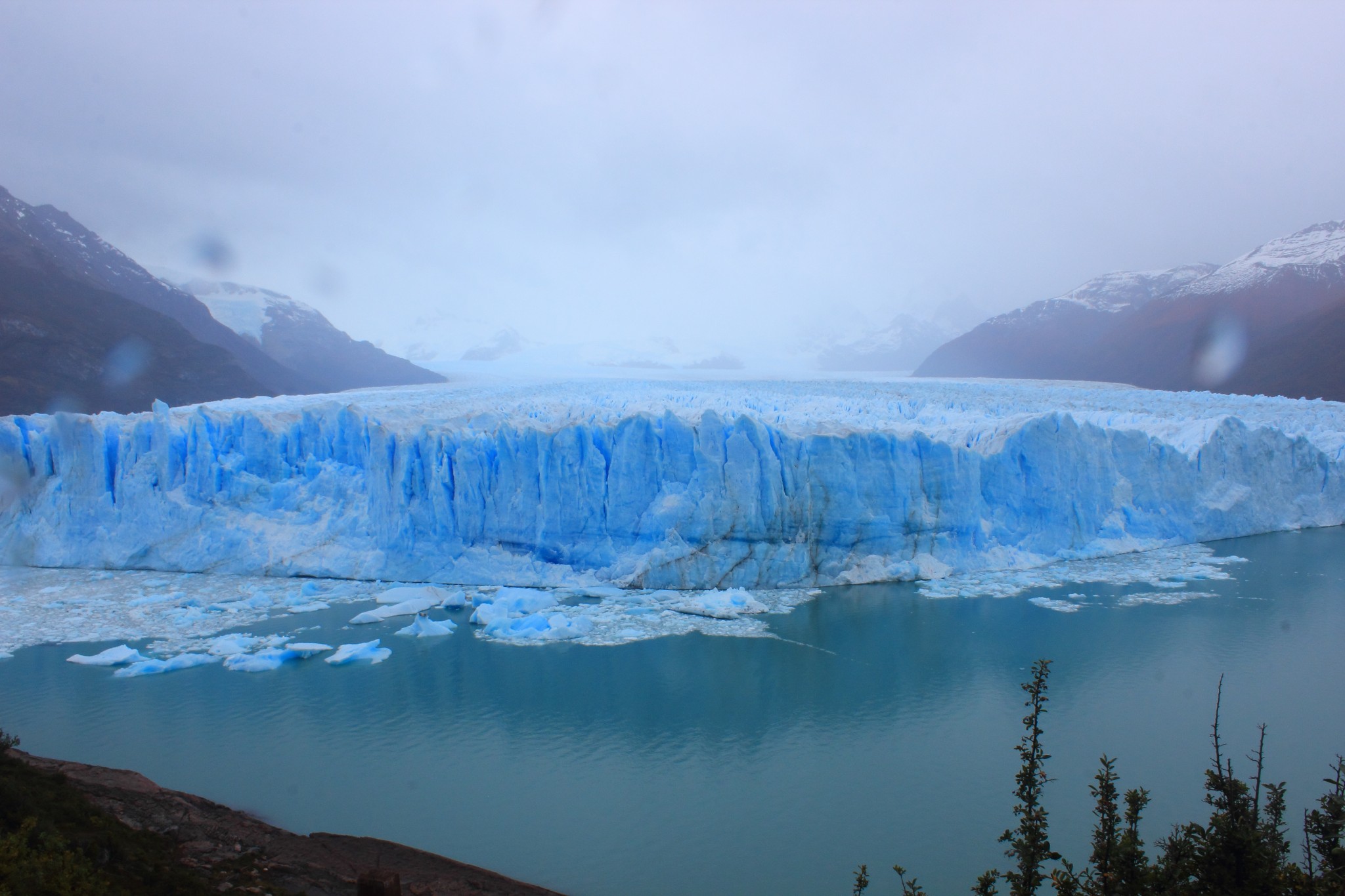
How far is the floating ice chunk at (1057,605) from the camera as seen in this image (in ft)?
36.1

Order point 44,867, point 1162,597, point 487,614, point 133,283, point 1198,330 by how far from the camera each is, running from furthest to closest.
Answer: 1. point 133,283
2. point 1198,330
3. point 1162,597
4. point 487,614
5. point 44,867

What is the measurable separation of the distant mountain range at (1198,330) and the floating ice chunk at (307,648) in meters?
25.6

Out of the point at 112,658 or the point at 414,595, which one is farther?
the point at 414,595

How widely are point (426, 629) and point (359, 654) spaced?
1007mm

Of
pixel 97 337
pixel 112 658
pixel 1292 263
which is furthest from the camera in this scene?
pixel 1292 263

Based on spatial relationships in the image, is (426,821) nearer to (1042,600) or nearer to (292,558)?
(292,558)

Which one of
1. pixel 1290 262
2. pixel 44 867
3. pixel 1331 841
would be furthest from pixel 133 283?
pixel 1290 262

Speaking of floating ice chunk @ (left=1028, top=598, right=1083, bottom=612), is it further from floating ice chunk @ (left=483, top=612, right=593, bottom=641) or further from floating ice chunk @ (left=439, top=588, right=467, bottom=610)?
floating ice chunk @ (left=439, top=588, right=467, bottom=610)

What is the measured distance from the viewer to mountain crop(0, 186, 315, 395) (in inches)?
1220

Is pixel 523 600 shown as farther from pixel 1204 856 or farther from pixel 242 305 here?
pixel 242 305

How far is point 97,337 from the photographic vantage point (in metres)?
23.7

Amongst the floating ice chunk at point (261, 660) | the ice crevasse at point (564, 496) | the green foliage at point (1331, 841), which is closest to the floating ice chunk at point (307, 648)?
the floating ice chunk at point (261, 660)

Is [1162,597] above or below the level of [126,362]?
below

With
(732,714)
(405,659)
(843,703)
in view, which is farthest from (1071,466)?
(405,659)
